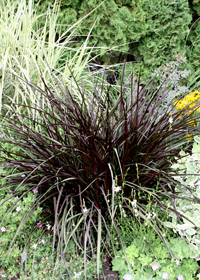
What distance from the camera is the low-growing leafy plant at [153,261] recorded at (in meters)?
1.55

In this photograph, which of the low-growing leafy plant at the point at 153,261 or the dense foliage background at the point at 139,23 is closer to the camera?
the low-growing leafy plant at the point at 153,261

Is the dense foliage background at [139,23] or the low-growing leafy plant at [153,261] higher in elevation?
the dense foliage background at [139,23]

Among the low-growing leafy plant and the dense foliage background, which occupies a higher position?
the dense foliage background

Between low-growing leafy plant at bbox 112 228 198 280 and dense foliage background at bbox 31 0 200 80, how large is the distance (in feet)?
8.57

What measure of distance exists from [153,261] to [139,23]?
320 cm

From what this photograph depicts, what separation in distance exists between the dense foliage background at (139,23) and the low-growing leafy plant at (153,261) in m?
2.61

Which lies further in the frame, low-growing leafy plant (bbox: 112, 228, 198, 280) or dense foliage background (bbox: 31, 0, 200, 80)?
dense foliage background (bbox: 31, 0, 200, 80)

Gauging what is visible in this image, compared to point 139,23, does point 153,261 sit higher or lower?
lower

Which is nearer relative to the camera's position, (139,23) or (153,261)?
→ (153,261)

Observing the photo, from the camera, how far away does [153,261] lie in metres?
1.61

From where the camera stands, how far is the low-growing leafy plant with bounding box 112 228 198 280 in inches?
60.9

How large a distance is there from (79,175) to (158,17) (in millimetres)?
2866

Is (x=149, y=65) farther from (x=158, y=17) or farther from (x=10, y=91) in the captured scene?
(x=10, y=91)

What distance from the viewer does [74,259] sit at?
1.65 metres
